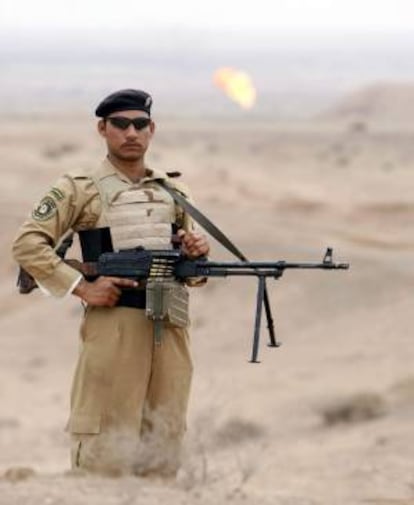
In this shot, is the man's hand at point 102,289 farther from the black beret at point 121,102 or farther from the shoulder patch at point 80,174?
the black beret at point 121,102

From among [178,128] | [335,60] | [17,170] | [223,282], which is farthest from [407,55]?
[223,282]

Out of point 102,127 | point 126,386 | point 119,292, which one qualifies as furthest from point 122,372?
point 102,127

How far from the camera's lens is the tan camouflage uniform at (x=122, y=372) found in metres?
5.69

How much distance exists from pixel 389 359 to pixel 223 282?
179 inches

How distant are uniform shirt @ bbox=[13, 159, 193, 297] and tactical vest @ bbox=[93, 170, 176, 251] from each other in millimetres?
41

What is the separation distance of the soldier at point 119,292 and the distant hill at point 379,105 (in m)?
58.9

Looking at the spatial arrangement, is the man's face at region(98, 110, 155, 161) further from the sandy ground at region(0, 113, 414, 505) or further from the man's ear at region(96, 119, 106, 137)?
the sandy ground at region(0, 113, 414, 505)

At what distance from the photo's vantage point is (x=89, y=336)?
5.75 m

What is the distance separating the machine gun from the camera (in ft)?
18.4

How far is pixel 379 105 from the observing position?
7106 cm

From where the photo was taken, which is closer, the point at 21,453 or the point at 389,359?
the point at 21,453

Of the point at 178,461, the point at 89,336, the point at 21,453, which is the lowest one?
the point at 21,453

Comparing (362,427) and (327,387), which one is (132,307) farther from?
(327,387)

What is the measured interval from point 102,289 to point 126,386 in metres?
0.40
